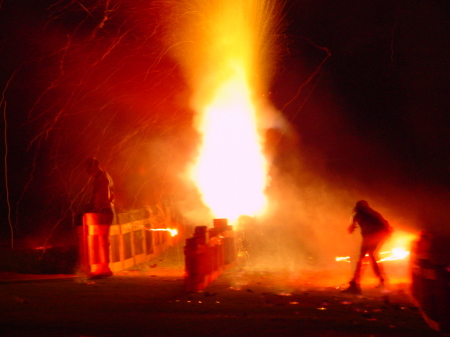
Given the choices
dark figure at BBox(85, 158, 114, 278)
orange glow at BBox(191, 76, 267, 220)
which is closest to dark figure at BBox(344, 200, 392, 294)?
dark figure at BBox(85, 158, 114, 278)

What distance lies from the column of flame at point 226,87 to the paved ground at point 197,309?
23.4ft

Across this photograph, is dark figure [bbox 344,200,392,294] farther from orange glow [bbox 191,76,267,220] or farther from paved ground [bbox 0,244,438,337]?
orange glow [bbox 191,76,267,220]

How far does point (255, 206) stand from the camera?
17359mm

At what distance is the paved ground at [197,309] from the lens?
6.45 metres

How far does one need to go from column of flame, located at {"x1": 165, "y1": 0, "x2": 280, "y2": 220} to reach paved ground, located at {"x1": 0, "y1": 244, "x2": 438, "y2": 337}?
23.4 feet

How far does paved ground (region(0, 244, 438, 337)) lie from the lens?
254 inches

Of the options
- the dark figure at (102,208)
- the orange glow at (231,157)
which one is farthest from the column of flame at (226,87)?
the dark figure at (102,208)

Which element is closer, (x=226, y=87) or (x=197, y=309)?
(x=197, y=309)

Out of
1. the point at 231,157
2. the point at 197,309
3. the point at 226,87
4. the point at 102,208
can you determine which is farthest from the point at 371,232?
the point at 226,87

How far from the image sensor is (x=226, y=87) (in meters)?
19.6

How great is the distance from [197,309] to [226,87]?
41.8 feet

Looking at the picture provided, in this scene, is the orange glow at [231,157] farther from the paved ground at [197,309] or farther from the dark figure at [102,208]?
the paved ground at [197,309]

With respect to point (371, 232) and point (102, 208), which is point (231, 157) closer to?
point (102, 208)

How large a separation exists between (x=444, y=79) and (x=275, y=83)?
6.03 meters
